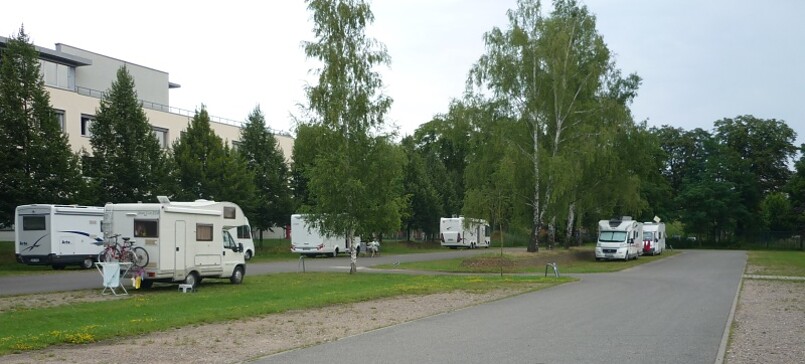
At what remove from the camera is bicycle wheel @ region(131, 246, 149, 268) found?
70.0ft

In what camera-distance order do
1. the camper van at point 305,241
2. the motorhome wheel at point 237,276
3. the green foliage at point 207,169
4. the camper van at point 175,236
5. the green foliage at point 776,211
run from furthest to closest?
the green foliage at point 776,211 < the camper van at point 305,241 < the green foliage at point 207,169 < the motorhome wheel at point 237,276 < the camper van at point 175,236

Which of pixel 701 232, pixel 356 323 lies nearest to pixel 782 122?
pixel 701 232

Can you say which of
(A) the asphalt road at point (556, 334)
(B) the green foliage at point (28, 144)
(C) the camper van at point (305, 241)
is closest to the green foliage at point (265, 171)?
(C) the camper van at point (305, 241)

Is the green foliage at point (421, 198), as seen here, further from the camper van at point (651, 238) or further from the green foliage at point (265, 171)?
the camper van at point (651, 238)

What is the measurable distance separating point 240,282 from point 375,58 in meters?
12.5

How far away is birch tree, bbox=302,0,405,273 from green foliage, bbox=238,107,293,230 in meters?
22.6

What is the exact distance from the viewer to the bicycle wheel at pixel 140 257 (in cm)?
2133

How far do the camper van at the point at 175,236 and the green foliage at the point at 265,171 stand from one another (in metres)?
29.8

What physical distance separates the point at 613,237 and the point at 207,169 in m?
26.7

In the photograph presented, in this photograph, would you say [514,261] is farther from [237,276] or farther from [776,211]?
[776,211]

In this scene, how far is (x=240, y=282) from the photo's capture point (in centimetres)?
2538

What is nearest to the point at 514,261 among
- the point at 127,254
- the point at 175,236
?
the point at 175,236

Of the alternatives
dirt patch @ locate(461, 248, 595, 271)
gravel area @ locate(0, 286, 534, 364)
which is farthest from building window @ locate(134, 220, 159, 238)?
dirt patch @ locate(461, 248, 595, 271)

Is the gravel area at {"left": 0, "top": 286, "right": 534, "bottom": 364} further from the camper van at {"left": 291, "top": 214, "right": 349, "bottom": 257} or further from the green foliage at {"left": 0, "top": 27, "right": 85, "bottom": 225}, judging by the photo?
the camper van at {"left": 291, "top": 214, "right": 349, "bottom": 257}
